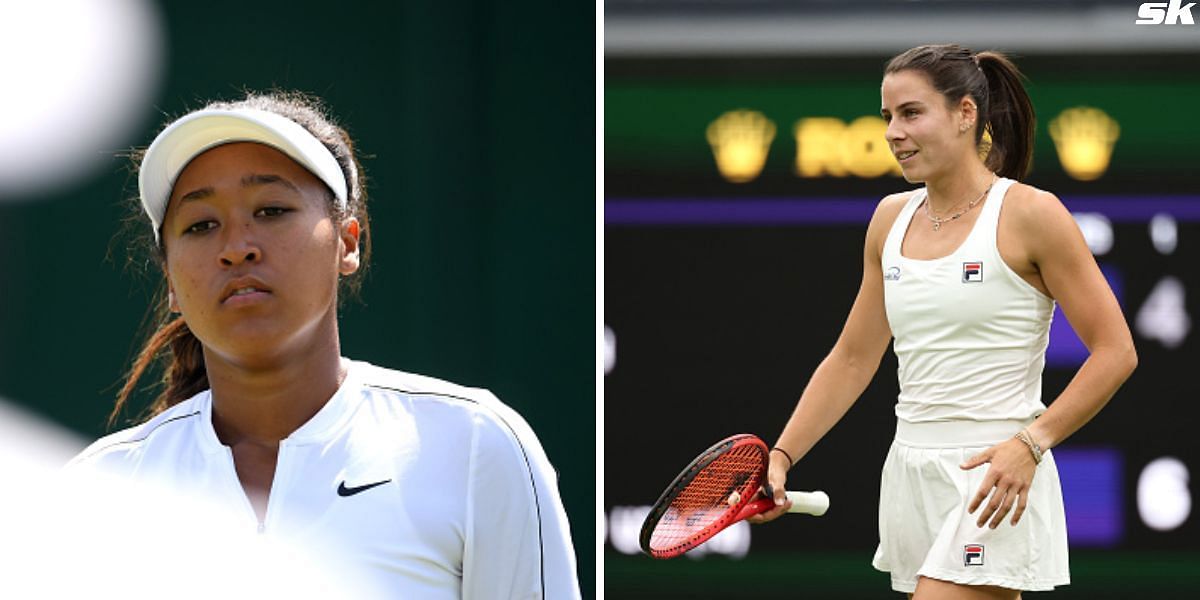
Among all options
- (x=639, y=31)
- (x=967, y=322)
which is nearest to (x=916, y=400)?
(x=967, y=322)

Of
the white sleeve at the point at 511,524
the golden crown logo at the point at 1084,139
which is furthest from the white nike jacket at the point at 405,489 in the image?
the golden crown logo at the point at 1084,139

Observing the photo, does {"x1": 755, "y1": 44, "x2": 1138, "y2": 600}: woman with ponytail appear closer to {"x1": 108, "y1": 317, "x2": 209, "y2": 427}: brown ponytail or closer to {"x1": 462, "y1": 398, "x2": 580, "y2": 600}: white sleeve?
{"x1": 462, "y1": 398, "x2": 580, "y2": 600}: white sleeve

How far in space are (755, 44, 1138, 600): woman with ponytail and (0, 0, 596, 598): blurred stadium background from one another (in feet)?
3.91

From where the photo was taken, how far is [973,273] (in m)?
3.23

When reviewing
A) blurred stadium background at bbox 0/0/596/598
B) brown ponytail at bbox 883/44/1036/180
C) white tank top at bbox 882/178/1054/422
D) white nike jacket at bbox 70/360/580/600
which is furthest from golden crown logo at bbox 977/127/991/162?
white nike jacket at bbox 70/360/580/600

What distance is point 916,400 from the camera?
3.33 meters

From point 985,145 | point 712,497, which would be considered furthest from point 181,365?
point 985,145

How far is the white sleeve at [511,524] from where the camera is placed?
73.9 inches

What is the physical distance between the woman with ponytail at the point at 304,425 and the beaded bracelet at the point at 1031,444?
1.33 m

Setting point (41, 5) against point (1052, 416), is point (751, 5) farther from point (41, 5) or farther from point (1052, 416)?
point (41, 5)

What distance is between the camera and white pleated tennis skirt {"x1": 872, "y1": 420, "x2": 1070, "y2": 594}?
3.18m

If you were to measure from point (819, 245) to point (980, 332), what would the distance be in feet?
3.52

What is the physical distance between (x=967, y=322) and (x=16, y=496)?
1797 mm

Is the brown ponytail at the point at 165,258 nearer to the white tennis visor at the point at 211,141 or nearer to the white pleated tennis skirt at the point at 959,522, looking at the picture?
the white tennis visor at the point at 211,141
